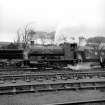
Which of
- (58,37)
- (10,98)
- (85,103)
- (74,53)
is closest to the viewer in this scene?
(85,103)

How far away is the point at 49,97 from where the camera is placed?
7184 mm

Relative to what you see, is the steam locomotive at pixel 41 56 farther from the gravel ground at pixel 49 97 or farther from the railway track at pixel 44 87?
the gravel ground at pixel 49 97

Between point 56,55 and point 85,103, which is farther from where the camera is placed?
point 56,55

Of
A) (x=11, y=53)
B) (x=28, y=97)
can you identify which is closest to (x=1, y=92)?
(x=28, y=97)

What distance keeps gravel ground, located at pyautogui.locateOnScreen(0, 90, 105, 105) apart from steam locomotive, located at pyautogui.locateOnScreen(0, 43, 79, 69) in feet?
29.5

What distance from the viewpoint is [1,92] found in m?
7.36

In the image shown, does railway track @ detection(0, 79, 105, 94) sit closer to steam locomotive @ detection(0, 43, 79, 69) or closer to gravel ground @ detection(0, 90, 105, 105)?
gravel ground @ detection(0, 90, 105, 105)

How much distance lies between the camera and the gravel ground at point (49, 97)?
6.51 m

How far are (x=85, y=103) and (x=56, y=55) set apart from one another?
37.8ft

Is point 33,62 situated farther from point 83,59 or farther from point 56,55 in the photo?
point 83,59

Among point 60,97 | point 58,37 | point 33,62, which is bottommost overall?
point 60,97

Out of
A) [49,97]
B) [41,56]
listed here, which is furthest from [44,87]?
[41,56]

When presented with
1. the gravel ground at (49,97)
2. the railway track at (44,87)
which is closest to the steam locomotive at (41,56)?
the railway track at (44,87)

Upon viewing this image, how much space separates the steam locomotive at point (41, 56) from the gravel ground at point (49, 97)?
29.5 feet
